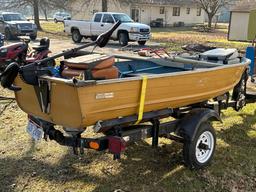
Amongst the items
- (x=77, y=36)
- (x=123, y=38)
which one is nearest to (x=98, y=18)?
(x=77, y=36)

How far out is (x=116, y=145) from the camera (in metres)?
4.25

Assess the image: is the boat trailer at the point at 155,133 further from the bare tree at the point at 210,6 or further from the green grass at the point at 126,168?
the bare tree at the point at 210,6

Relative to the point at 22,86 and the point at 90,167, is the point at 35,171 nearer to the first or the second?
the point at 90,167

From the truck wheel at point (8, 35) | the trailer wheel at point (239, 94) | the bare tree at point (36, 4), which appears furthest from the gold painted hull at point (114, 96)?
the bare tree at point (36, 4)

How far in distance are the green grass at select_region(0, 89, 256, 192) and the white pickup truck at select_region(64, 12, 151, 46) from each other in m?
16.5

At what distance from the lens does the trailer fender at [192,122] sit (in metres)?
4.98

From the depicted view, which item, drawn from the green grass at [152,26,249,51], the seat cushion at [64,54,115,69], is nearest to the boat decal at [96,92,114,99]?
the seat cushion at [64,54,115,69]

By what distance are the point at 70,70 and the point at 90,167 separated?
1.55 metres

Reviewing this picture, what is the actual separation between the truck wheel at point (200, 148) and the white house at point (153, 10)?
37944 mm

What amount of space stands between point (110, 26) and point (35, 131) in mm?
19151

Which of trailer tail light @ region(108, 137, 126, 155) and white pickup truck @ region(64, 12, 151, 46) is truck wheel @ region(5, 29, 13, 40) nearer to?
white pickup truck @ region(64, 12, 151, 46)

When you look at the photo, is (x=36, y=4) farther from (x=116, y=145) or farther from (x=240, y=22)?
(x=116, y=145)

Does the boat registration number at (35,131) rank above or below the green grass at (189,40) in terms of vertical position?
above

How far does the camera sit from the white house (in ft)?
151
